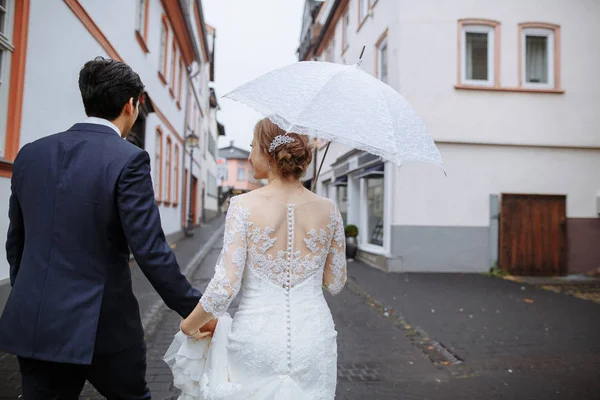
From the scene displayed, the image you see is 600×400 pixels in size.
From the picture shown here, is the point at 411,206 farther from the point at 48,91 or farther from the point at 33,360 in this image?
the point at 33,360

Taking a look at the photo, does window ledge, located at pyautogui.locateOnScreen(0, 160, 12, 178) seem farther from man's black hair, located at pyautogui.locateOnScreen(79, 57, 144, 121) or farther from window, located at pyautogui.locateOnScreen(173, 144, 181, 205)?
window, located at pyautogui.locateOnScreen(173, 144, 181, 205)

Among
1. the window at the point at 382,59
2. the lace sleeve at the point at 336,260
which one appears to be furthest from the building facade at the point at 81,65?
the window at the point at 382,59

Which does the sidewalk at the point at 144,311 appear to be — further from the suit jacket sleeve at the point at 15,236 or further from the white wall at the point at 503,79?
the white wall at the point at 503,79

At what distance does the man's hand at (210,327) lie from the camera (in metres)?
2.24

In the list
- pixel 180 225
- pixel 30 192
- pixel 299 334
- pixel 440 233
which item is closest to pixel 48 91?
pixel 30 192

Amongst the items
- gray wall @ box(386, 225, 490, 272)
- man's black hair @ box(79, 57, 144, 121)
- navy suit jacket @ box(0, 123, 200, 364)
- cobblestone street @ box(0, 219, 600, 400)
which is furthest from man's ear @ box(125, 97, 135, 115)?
gray wall @ box(386, 225, 490, 272)

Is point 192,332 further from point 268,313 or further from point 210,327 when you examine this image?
point 268,313

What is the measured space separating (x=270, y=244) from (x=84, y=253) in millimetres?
754

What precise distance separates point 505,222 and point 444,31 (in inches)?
194

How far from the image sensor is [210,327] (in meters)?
2.25

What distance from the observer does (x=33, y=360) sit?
185cm

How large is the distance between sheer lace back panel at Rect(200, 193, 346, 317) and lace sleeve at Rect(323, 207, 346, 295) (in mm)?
56

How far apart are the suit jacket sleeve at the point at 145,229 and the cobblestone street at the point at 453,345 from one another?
7.09ft

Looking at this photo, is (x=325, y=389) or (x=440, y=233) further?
(x=440, y=233)
